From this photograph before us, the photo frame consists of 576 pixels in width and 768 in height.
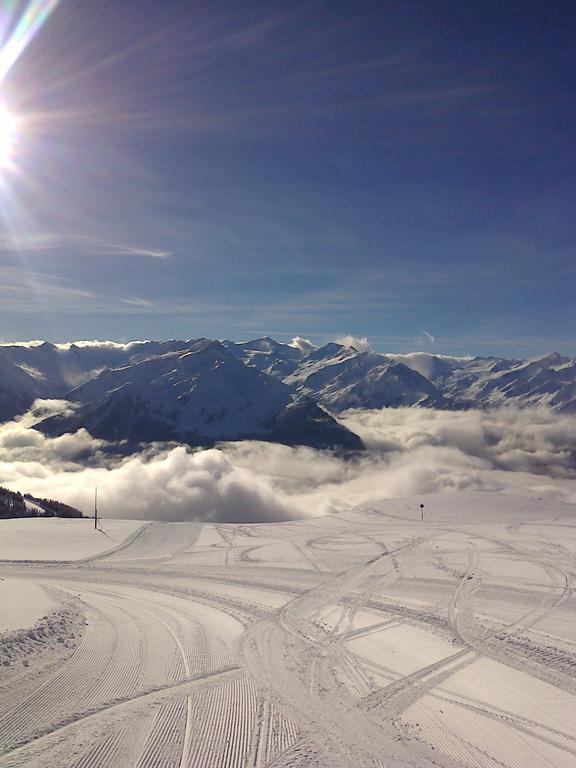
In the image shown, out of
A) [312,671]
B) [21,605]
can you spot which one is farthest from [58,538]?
[312,671]

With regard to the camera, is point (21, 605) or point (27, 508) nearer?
point (21, 605)

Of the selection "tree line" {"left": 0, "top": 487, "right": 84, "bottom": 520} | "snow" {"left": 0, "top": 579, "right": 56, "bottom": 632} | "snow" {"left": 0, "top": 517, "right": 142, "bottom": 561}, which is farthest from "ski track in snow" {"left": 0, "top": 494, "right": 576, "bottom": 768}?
"tree line" {"left": 0, "top": 487, "right": 84, "bottom": 520}

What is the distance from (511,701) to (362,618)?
8.55 metres

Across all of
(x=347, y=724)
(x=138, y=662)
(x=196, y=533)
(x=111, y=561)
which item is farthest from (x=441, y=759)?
(x=196, y=533)

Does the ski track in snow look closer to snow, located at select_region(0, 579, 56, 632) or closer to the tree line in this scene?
snow, located at select_region(0, 579, 56, 632)

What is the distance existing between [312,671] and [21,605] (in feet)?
36.1

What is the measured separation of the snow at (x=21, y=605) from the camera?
1554 cm

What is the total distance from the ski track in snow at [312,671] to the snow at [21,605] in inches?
61.8

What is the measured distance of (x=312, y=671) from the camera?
47.5ft

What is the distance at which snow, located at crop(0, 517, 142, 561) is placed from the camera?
40312 mm

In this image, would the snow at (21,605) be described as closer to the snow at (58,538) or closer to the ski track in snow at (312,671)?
the ski track in snow at (312,671)

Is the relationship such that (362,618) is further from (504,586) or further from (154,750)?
(154,750)

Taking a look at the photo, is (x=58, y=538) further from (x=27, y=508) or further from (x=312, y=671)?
(x=27, y=508)

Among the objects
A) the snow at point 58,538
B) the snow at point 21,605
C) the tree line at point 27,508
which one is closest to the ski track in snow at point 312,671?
the snow at point 21,605
